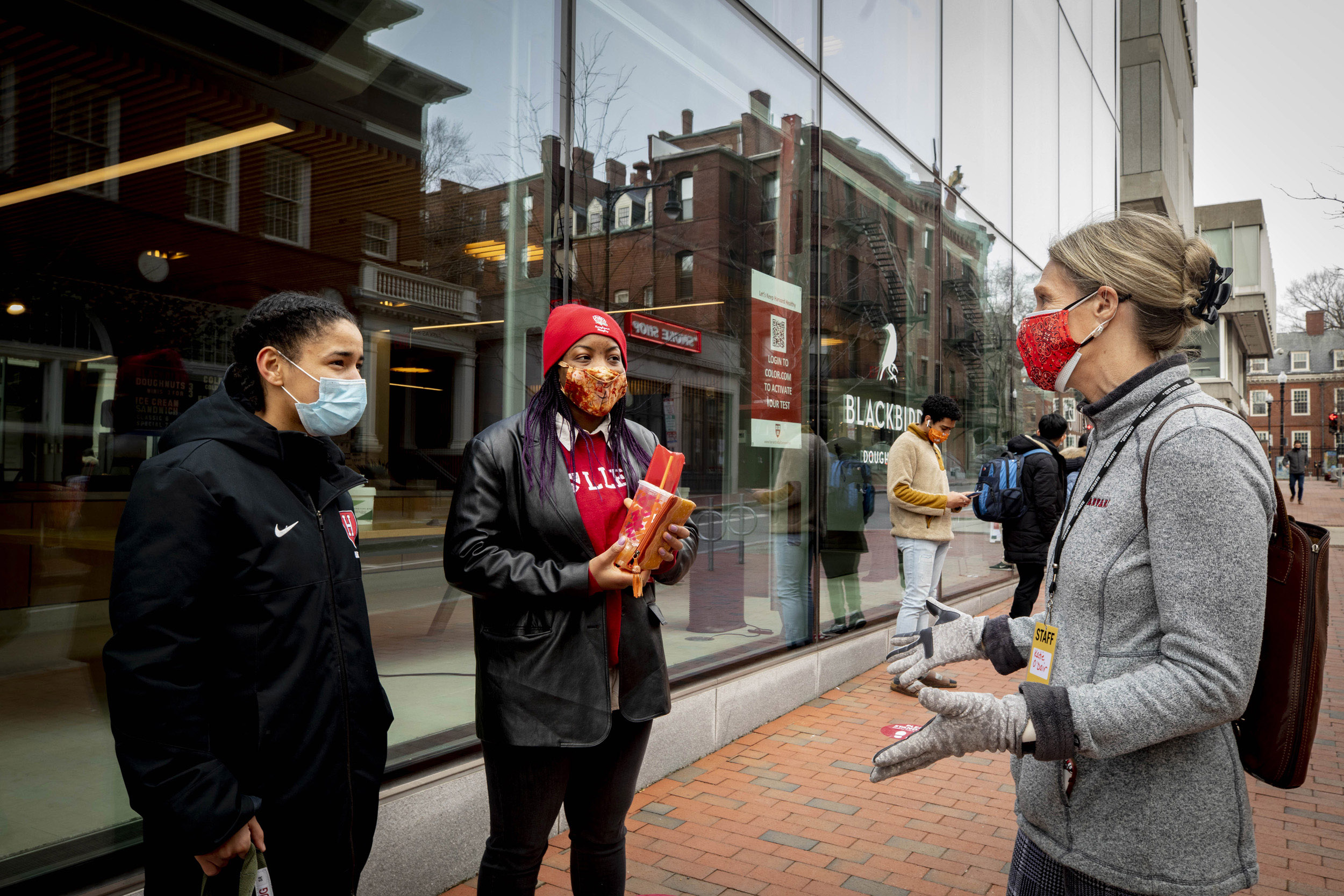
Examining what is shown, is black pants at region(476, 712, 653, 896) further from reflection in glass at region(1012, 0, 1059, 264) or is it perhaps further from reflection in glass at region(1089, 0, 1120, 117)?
reflection in glass at region(1089, 0, 1120, 117)

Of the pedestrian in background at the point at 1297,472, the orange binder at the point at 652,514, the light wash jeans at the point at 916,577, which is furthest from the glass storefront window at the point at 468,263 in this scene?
the pedestrian in background at the point at 1297,472

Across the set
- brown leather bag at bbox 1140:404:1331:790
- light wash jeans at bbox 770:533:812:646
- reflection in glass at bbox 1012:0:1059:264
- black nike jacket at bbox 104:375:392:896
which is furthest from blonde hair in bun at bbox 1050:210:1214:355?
reflection in glass at bbox 1012:0:1059:264

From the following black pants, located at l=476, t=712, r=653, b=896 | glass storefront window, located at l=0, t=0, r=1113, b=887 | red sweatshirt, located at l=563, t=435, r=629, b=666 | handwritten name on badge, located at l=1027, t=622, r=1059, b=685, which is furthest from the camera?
glass storefront window, located at l=0, t=0, r=1113, b=887

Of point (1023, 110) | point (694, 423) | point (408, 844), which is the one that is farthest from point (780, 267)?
point (1023, 110)

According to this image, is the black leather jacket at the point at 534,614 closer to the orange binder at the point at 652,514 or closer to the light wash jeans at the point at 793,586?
the orange binder at the point at 652,514

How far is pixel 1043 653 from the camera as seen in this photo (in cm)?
171

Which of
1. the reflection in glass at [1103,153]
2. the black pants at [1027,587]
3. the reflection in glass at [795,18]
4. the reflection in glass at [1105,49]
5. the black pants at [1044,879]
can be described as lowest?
the black pants at [1027,587]

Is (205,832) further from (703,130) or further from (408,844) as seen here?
(703,130)

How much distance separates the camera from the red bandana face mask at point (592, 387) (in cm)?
248

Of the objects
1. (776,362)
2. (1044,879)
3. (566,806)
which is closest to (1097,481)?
(1044,879)

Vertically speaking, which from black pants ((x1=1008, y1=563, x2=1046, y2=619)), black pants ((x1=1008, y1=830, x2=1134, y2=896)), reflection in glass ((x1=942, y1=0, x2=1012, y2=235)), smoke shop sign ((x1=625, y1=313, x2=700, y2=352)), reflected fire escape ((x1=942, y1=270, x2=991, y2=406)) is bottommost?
black pants ((x1=1008, y1=563, x2=1046, y2=619))

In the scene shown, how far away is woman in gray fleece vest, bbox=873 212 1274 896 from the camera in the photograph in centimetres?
136

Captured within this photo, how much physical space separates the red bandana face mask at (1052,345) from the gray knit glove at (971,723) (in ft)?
2.37

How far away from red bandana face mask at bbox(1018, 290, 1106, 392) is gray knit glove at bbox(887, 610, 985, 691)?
56 cm
